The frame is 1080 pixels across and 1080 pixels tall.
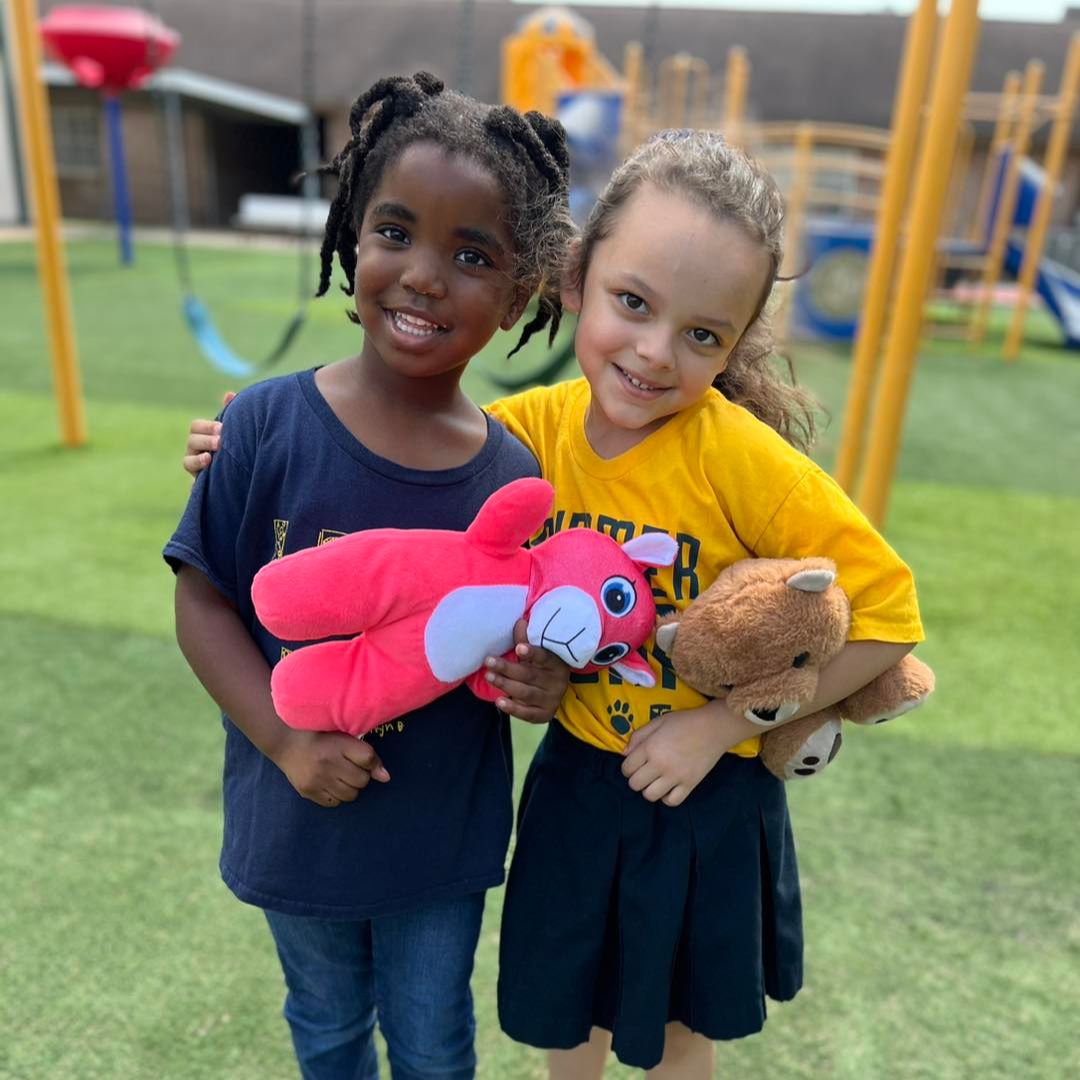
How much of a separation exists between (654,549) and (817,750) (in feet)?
1.18

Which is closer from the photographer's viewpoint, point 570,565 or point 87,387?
point 570,565

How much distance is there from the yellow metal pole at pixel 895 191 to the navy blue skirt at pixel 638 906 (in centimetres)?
239

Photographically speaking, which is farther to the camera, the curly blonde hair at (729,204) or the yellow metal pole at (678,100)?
the yellow metal pole at (678,100)

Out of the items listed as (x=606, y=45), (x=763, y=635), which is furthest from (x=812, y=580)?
(x=606, y=45)

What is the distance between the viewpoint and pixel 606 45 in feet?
76.7

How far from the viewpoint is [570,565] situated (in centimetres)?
112

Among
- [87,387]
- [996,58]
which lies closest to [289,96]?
[996,58]

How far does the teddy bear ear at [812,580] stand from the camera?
1.07 metres

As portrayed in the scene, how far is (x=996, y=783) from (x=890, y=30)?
24815 mm

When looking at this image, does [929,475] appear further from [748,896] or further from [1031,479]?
[748,896]

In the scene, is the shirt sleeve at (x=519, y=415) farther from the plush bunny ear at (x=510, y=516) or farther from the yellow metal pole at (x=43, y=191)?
the yellow metal pole at (x=43, y=191)

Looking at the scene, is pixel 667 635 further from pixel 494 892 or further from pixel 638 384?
pixel 494 892

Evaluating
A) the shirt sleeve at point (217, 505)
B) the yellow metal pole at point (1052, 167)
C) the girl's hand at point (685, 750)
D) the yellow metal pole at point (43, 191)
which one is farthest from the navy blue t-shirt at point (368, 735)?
the yellow metal pole at point (1052, 167)

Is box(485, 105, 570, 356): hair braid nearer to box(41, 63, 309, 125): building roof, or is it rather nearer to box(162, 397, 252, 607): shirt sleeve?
box(162, 397, 252, 607): shirt sleeve
